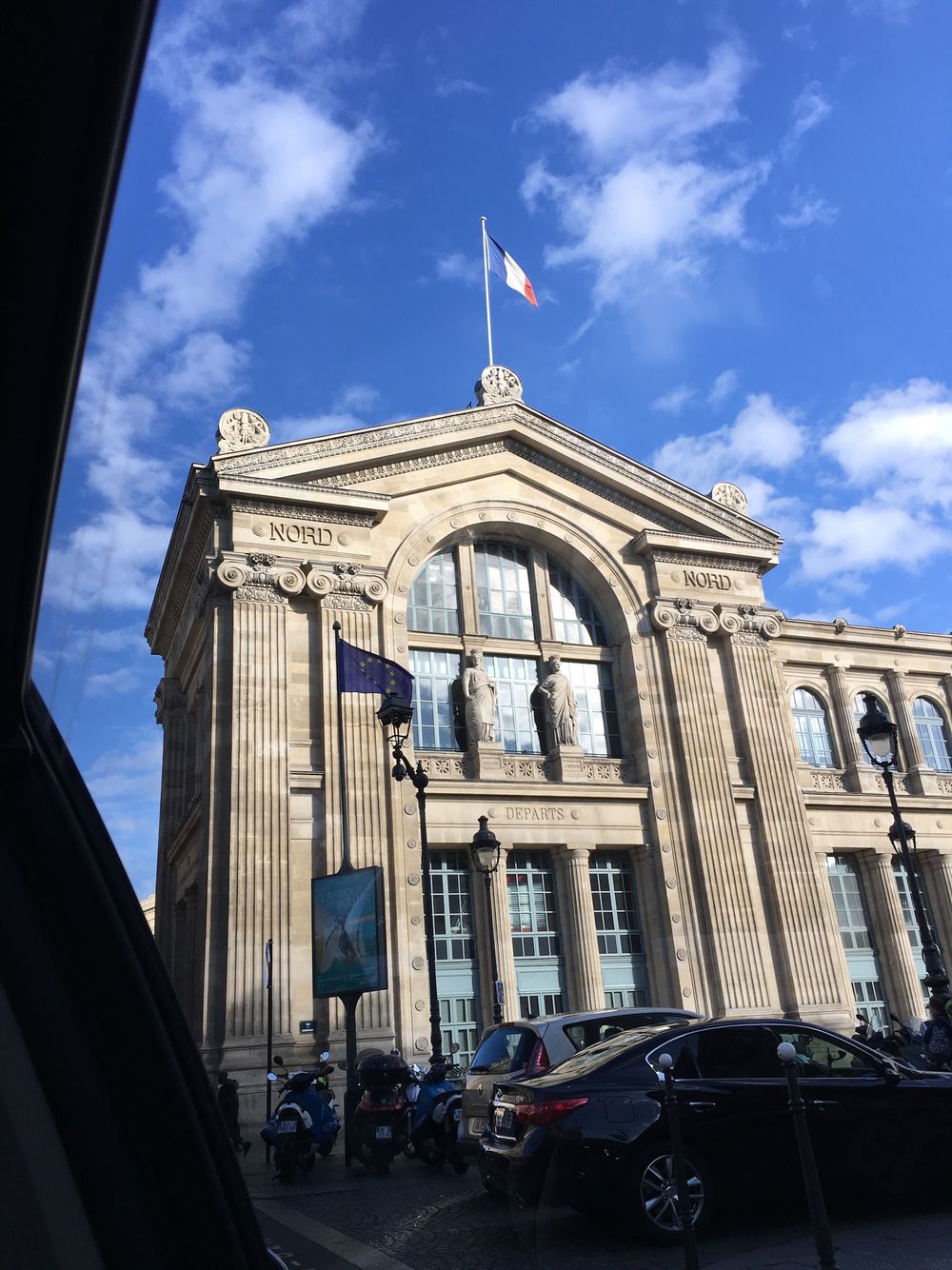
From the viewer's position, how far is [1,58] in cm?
165

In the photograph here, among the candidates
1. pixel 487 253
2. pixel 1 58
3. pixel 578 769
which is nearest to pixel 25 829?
pixel 1 58

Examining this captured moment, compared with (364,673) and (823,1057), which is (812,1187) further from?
(364,673)

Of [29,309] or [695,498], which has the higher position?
[695,498]

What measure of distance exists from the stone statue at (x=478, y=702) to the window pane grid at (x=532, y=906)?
283 cm

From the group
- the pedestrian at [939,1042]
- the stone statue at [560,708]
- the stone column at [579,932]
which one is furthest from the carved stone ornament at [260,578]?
the pedestrian at [939,1042]

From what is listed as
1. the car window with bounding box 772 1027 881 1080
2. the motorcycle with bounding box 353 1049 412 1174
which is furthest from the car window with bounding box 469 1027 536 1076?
the car window with bounding box 772 1027 881 1080

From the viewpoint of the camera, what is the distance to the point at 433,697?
23562mm

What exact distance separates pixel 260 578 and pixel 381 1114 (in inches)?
482

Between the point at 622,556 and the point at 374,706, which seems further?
the point at 622,556

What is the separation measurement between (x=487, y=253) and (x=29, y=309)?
95.2 ft

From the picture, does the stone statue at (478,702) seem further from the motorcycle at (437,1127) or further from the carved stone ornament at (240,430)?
the motorcycle at (437,1127)

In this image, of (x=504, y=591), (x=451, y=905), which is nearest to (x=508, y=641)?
(x=504, y=591)

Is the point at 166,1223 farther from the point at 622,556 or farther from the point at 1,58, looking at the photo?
the point at 622,556

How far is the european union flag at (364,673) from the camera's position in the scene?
19.2m
